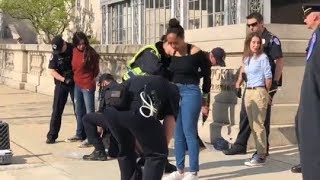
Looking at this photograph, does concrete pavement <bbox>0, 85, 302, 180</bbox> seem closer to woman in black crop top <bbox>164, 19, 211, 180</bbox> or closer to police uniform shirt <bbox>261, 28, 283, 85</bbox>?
woman in black crop top <bbox>164, 19, 211, 180</bbox>

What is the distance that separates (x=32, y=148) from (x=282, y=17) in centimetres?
838

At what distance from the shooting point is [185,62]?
613cm

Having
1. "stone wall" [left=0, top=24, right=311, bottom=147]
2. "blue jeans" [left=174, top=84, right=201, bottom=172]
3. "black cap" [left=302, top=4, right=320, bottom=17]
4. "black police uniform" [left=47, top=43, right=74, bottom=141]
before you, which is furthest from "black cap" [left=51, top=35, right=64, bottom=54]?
"black cap" [left=302, top=4, right=320, bottom=17]

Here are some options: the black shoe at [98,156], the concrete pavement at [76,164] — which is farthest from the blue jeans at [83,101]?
the black shoe at [98,156]

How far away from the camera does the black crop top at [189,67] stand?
20.1 ft

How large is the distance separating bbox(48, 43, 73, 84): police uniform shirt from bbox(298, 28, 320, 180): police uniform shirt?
662cm

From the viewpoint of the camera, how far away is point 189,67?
613 cm

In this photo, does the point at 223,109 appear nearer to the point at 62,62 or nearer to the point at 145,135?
the point at 62,62

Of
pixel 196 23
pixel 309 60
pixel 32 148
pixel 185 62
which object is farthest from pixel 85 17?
pixel 309 60

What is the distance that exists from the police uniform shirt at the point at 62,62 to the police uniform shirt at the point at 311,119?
6.62 metres

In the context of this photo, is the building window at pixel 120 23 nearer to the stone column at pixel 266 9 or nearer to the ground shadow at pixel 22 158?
the stone column at pixel 266 9

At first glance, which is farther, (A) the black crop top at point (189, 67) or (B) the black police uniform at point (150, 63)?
(A) the black crop top at point (189, 67)

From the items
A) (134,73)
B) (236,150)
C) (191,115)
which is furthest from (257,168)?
(134,73)

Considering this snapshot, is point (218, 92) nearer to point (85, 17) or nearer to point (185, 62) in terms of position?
point (185, 62)
